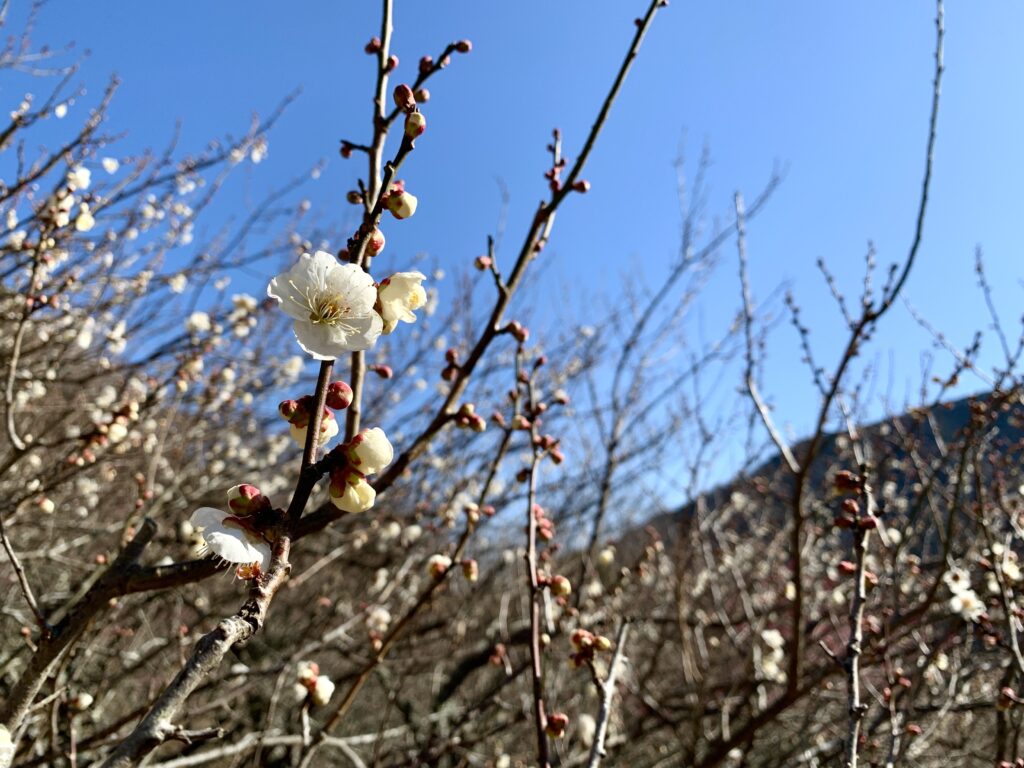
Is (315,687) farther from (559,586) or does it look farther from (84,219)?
(84,219)

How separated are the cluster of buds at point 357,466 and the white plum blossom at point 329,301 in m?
0.15

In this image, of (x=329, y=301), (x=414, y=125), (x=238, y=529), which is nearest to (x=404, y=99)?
(x=414, y=125)

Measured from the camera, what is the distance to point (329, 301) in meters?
1.05

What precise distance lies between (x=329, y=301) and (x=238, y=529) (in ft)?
1.22

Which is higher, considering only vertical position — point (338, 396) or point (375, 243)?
point (375, 243)

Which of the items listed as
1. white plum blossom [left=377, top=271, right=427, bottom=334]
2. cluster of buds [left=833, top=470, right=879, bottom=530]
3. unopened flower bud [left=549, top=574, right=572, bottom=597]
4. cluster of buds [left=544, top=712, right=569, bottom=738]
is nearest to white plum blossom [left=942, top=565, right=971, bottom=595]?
cluster of buds [left=833, top=470, right=879, bottom=530]

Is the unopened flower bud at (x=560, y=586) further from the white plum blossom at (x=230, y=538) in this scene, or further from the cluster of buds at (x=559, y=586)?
the white plum blossom at (x=230, y=538)

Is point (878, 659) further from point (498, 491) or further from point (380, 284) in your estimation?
point (498, 491)

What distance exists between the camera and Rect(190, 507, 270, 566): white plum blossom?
848 millimetres

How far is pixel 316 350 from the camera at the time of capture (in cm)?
98

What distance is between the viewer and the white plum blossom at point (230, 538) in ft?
2.78

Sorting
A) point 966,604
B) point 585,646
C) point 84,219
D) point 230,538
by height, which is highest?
point 84,219

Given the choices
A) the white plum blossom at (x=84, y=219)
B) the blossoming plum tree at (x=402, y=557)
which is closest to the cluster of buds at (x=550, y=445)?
the blossoming plum tree at (x=402, y=557)

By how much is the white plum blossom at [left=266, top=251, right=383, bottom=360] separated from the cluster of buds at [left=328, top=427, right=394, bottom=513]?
0.48ft
